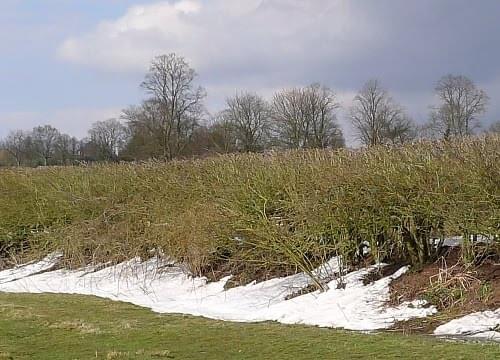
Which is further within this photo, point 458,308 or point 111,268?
point 111,268

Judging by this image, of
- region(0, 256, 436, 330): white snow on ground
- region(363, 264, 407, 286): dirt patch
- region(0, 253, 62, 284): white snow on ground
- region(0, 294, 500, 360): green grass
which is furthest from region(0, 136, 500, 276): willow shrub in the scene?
region(0, 294, 500, 360): green grass

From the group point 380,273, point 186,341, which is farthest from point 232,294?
point 186,341

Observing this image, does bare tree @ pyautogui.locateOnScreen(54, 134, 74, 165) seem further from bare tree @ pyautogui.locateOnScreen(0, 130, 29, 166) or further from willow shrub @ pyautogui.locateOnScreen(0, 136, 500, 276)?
willow shrub @ pyautogui.locateOnScreen(0, 136, 500, 276)

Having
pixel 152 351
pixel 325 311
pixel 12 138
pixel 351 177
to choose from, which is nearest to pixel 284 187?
pixel 351 177

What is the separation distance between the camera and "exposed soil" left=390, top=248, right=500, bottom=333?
467 inches

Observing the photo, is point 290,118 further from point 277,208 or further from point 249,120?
point 277,208

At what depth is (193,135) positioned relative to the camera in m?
54.0

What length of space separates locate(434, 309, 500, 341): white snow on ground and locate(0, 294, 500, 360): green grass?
0.81 m

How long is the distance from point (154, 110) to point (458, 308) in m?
46.9

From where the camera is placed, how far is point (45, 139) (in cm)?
7212

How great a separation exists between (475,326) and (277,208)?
5.72 m

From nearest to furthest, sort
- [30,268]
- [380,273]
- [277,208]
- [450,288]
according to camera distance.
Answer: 1. [450,288]
2. [380,273]
3. [277,208]
4. [30,268]

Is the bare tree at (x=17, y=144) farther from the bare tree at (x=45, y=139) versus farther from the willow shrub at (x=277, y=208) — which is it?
the willow shrub at (x=277, y=208)

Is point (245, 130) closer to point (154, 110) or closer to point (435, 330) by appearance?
point (154, 110)
